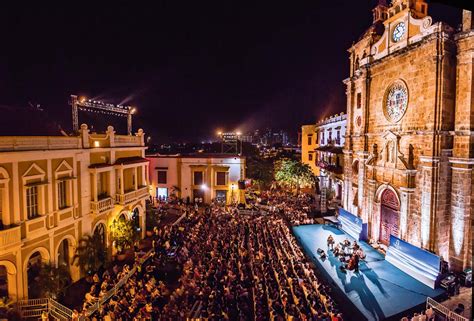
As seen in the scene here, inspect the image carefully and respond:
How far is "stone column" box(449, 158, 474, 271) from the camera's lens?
621 inches

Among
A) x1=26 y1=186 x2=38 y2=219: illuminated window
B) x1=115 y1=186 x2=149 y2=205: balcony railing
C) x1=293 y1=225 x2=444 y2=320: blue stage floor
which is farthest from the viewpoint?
x1=115 y1=186 x2=149 y2=205: balcony railing

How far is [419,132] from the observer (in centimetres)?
1730

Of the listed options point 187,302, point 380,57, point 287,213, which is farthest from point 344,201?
point 187,302

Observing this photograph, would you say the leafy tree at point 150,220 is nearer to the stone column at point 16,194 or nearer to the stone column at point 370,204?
the stone column at point 16,194

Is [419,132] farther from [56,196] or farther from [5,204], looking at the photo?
[5,204]

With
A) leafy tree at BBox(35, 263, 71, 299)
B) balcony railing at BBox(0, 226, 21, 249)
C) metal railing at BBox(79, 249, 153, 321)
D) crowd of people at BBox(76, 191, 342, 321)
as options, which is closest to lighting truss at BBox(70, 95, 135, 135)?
balcony railing at BBox(0, 226, 21, 249)

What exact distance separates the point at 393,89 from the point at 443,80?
404 cm

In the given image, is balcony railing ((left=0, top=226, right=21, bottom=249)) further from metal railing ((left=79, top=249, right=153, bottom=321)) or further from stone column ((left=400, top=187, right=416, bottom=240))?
stone column ((left=400, top=187, right=416, bottom=240))

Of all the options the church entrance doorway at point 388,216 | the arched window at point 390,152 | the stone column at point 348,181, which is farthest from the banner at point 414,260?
the stone column at point 348,181

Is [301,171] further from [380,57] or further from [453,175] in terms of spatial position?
[453,175]

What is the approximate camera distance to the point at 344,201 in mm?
26484

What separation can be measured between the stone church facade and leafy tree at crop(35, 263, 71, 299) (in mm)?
19922

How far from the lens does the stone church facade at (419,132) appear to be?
16062mm

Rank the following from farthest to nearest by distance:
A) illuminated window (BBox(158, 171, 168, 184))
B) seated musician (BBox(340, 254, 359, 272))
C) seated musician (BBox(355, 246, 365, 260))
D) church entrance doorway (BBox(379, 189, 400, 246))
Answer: illuminated window (BBox(158, 171, 168, 184)), church entrance doorway (BBox(379, 189, 400, 246)), seated musician (BBox(355, 246, 365, 260)), seated musician (BBox(340, 254, 359, 272))
